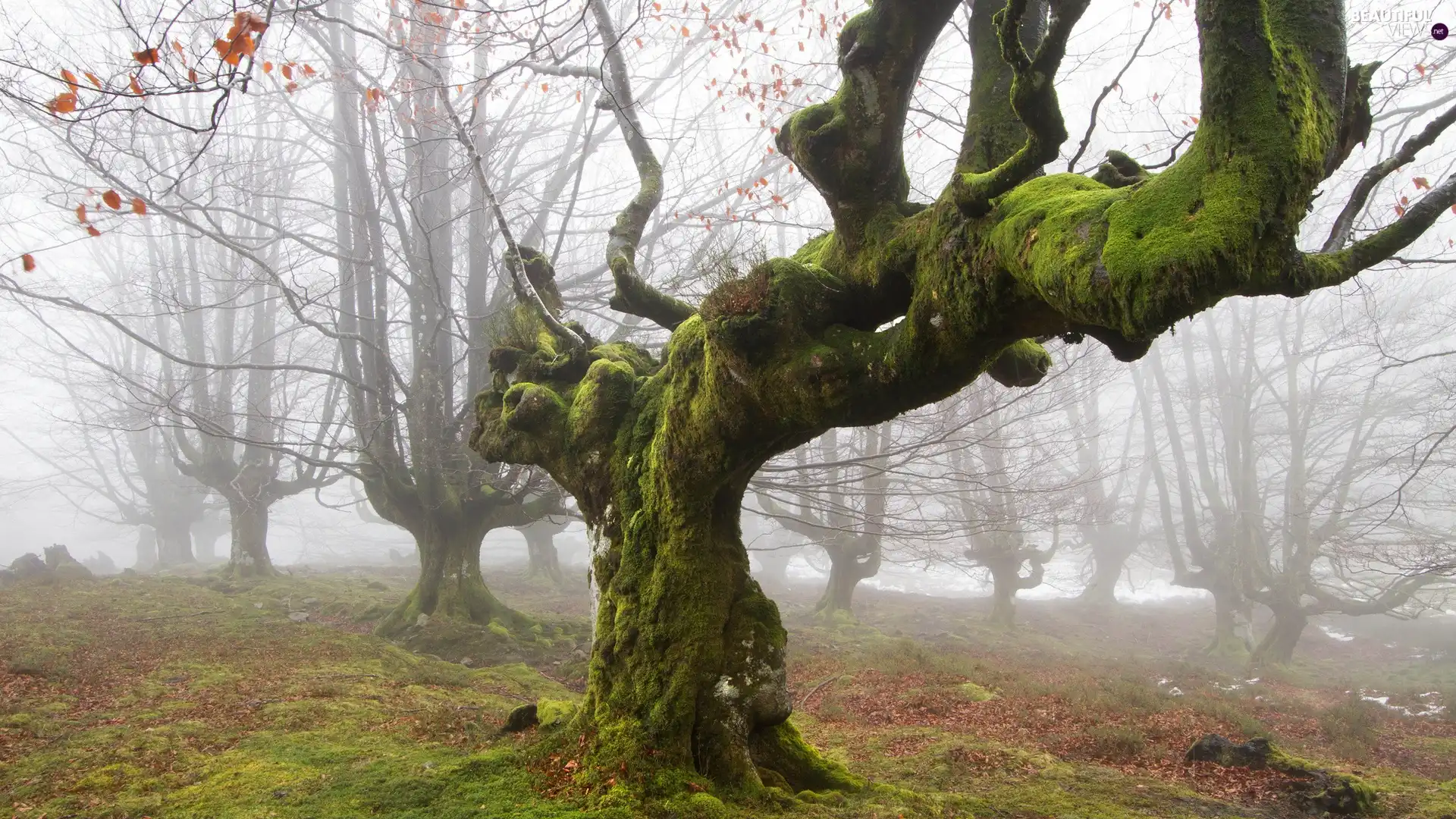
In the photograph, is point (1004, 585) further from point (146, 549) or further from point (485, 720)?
point (146, 549)

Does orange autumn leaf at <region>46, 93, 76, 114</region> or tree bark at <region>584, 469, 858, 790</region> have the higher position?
orange autumn leaf at <region>46, 93, 76, 114</region>

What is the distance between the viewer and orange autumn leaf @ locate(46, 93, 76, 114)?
349cm

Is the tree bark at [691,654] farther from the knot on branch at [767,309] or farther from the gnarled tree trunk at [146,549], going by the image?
the gnarled tree trunk at [146,549]

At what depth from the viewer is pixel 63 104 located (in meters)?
3.73

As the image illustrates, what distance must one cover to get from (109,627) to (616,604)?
8.67 metres

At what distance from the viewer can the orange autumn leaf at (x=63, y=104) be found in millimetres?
3489

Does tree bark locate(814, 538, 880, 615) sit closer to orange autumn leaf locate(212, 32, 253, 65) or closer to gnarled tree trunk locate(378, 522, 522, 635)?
gnarled tree trunk locate(378, 522, 522, 635)

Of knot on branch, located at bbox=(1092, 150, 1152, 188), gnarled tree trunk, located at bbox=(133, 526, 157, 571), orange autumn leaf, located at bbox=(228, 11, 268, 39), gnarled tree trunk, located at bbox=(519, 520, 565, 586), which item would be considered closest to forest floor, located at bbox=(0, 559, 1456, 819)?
knot on branch, located at bbox=(1092, 150, 1152, 188)

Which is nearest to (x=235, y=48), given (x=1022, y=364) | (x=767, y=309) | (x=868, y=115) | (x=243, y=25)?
(x=243, y=25)

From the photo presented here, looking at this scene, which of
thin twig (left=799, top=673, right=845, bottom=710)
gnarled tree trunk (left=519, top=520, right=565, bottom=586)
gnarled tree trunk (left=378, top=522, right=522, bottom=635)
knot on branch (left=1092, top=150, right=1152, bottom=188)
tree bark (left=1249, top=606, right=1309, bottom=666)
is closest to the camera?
knot on branch (left=1092, top=150, right=1152, bottom=188)

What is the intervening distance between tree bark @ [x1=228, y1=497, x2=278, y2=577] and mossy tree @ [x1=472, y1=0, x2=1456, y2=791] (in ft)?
44.1

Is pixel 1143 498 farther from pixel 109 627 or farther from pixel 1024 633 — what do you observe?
pixel 109 627

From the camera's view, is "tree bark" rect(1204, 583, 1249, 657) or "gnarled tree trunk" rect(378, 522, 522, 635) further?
"tree bark" rect(1204, 583, 1249, 657)

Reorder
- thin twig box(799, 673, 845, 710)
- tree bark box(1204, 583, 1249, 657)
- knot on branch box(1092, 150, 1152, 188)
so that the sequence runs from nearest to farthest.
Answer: knot on branch box(1092, 150, 1152, 188)
thin twig box(799, 673, 845, 710)
tree bark box(1204, 583, 1249, 657)
